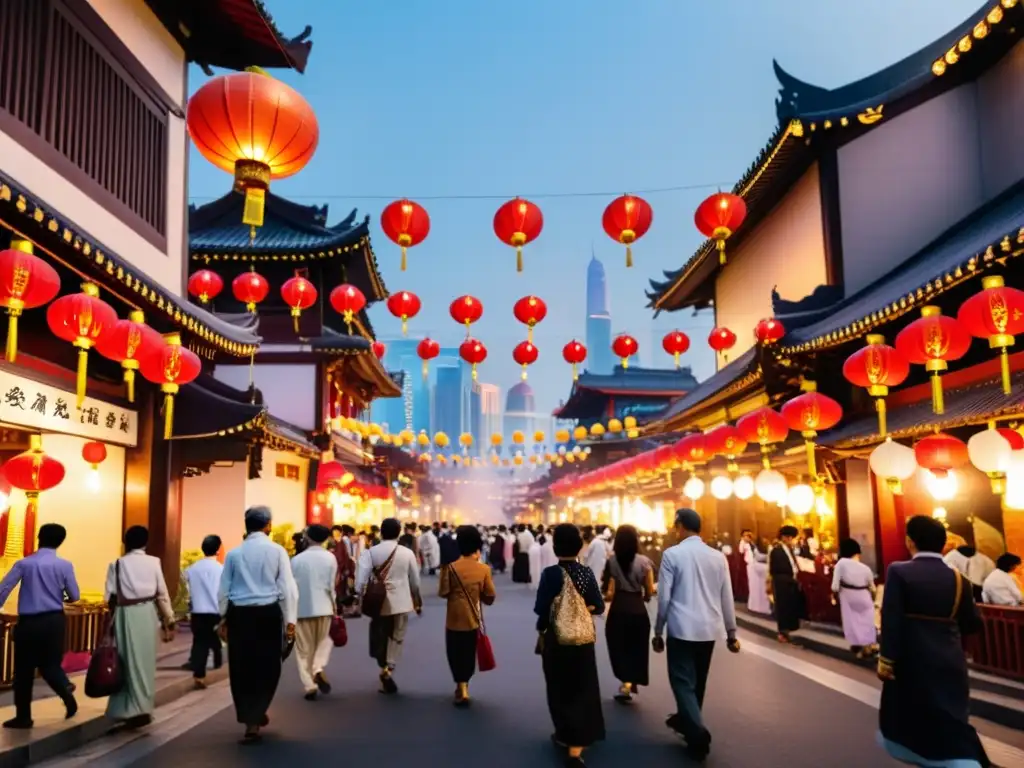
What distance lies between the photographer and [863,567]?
35.7 ft

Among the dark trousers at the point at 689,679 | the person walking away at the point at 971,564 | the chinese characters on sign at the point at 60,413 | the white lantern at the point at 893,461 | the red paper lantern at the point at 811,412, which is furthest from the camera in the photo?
the red paper lantern at the point at 811,412

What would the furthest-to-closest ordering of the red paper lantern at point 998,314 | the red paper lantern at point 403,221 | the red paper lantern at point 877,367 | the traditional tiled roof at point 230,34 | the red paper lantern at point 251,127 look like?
the traditional tiled roof at point 230,34 → the red paper lantern at point 403,221 → the red paper lantern at point 877,367 → the red paper lantern at point 998,314 → the red paper lantern at point 251,127

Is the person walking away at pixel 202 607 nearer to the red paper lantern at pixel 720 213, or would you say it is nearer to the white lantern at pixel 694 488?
the red paper lantern at pixel 720 213

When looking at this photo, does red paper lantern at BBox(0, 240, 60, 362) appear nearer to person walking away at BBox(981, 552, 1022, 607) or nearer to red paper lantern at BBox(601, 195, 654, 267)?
red paper lantern at BBox(601, 195, 654, 267)

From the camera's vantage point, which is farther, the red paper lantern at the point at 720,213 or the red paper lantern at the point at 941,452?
the red paper lantern at the point at 720,213

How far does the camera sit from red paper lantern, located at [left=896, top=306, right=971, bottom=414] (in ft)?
30.4

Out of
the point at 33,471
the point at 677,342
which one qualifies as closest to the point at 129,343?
the point at 33,471

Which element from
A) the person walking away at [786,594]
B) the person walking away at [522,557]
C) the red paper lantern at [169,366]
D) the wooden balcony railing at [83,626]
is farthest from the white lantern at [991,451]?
the person walking away at [522,557]

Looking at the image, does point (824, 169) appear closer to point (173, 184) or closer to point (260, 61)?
point (260, 61)

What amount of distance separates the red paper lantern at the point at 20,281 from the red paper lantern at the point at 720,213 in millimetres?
8209

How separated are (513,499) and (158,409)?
106 metres

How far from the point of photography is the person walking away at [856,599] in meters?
10.6

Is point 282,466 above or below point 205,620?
above

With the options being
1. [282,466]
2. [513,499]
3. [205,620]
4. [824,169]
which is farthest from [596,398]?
[513,499]
